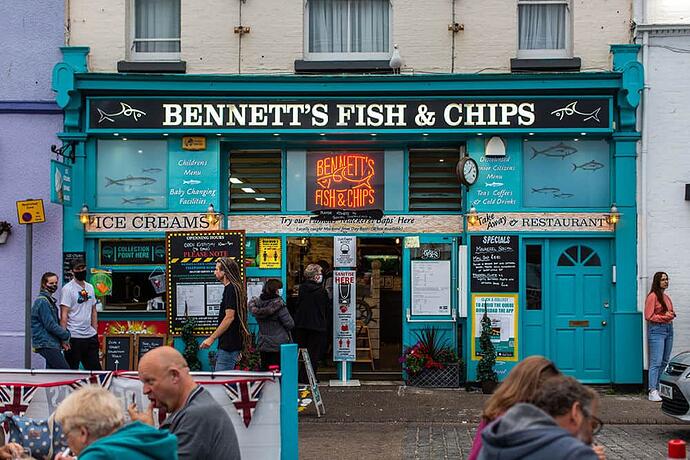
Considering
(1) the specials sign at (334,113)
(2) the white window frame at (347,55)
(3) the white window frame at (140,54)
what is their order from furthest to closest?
(3) the white window frame at (140,54), (2) the white window frame at (347,55), (1) the specials sign at (334,113)

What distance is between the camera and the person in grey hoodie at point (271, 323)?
1187 cm

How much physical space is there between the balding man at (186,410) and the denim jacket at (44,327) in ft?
23.0

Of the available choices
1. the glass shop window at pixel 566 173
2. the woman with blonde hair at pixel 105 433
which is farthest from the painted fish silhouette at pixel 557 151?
the woman with blonde hair at pixel 105 433

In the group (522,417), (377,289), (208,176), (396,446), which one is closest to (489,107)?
(377,289)

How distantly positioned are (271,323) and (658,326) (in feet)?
17.7

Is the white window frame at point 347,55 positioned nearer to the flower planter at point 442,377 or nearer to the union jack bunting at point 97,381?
the flower planter at point 442,377

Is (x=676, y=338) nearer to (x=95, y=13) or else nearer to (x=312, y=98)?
(x=312, y=98)

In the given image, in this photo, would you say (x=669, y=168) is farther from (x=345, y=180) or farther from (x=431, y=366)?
(x=345, y=180)

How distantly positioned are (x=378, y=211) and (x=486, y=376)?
2940 mm

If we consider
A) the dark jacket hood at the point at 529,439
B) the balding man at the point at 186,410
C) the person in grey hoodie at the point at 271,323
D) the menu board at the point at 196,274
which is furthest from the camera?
the menu board at the point at 196,274

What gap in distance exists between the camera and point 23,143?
567 inches

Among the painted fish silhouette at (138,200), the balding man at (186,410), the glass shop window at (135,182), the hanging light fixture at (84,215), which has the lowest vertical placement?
the balding man at (186,410)

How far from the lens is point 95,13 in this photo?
14.5 m

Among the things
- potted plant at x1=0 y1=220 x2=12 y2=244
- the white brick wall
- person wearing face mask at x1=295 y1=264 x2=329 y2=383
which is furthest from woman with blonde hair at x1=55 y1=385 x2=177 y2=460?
the white brick wall
